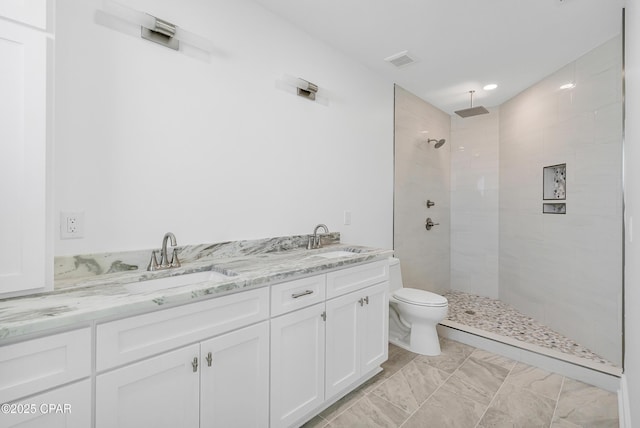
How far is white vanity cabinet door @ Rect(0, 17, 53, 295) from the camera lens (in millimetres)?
961

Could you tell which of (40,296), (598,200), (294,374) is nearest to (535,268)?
(598,200)

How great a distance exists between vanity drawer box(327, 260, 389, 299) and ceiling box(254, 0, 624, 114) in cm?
174

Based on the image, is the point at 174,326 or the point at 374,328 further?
the point at 374,328

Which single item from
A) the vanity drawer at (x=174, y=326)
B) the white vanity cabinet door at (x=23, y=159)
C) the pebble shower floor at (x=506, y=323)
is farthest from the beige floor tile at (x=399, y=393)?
the white vanity cabinet door at (x=23, y=159)

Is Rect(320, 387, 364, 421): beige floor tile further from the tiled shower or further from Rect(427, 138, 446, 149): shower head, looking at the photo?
Rect(427, 138, 446, 149): shower head

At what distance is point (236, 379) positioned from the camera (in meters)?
1.28

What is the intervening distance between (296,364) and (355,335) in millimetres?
495

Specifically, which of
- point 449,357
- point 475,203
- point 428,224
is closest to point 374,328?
point 449,357

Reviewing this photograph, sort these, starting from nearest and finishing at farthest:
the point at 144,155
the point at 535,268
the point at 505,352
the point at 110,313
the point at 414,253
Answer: the point at 110,313 → the point at 144,155 → the point at 505,352 → the point at 535,268 → the point at 414,253

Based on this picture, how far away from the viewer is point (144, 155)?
1515mm

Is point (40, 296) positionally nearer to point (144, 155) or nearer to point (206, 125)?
point (144, 155)

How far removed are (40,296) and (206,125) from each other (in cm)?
110

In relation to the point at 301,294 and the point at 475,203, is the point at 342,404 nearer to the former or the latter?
the point at 301,294

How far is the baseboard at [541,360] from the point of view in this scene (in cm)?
202
